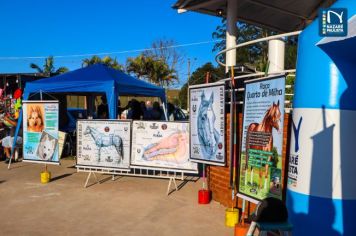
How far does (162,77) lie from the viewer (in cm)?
4306

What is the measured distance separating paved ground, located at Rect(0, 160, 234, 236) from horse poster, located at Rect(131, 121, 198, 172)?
612 mm

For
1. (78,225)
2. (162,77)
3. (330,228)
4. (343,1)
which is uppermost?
(162,77)

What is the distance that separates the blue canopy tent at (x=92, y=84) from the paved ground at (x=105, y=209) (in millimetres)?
2600

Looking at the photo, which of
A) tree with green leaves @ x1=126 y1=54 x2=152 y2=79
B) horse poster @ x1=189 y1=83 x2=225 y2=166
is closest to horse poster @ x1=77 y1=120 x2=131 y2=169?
horse poster @ x1=189 y1=83 x2=225 y2=166

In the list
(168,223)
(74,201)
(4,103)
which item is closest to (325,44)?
(168,223)

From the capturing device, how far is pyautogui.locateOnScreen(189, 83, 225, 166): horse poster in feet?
23.5

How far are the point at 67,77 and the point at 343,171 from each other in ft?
32.4

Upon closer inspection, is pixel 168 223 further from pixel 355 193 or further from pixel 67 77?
pixel 67 77

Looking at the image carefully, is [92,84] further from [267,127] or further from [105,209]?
[267,127]

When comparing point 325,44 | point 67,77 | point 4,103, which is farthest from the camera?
point 4,103

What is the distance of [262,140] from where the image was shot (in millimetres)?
5605

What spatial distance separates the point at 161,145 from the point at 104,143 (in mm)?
1435

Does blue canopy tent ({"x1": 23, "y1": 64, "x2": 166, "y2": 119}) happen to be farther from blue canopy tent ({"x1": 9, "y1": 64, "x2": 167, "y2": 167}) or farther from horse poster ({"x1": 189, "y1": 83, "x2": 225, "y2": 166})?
horse poster ({"x1": 189, "y1": 83, "x2": 225, "y2": 166})

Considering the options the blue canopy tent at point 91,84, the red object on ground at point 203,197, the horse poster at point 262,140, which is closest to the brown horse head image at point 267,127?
the horse poster at point 262,140
